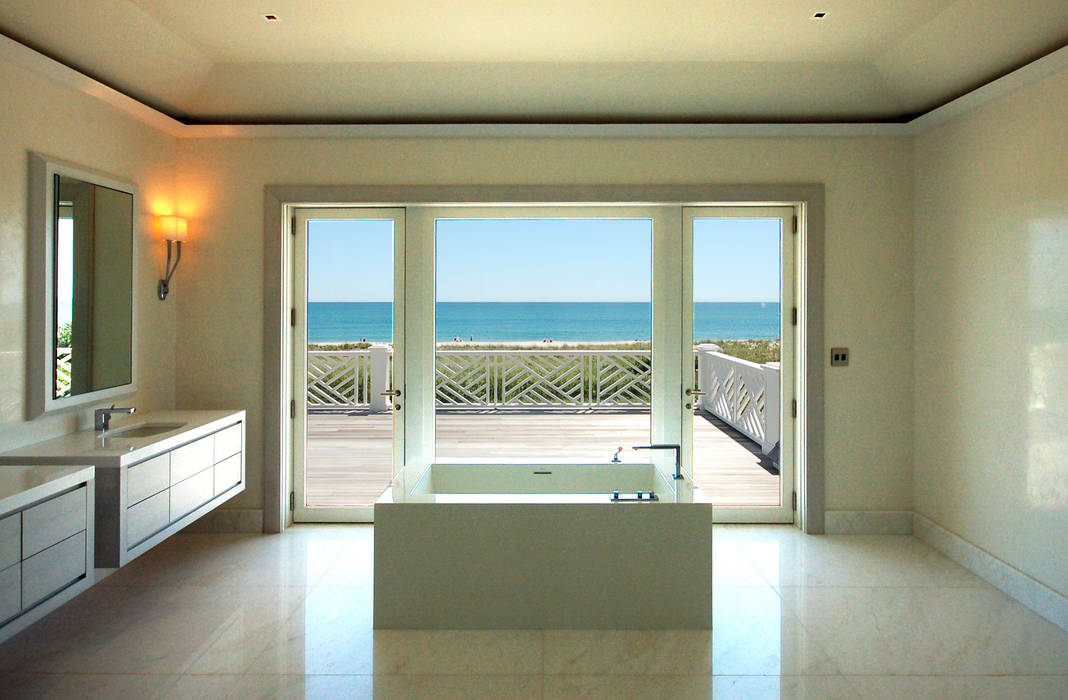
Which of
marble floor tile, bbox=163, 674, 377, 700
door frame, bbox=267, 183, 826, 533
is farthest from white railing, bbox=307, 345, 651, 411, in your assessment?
marble floor tile, bbox=163, 674, 377, 700

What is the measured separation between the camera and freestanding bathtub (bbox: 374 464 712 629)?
3.11 meters

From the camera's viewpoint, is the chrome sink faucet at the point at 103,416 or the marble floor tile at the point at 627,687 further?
the chrome sink faucet at the point at 103,416

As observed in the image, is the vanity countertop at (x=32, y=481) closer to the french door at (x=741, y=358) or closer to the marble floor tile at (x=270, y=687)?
the marble floor tile at (x=270, y=687)

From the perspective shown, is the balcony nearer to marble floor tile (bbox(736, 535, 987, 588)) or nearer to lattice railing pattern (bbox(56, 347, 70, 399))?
marble floor tile (bbox(736, 535, 987, 588))

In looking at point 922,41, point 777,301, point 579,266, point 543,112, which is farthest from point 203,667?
point 922,41

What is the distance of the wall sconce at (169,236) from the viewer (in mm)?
4234

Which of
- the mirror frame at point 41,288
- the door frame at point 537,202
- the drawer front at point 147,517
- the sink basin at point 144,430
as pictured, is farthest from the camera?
the door frame at point 537,202

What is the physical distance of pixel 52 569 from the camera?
251cm

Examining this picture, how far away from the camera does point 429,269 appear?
183 inches

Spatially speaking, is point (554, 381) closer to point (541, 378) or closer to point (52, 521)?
point (541, 378)

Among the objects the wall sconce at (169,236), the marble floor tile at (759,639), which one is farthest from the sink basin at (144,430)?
the marble floor tile at (759,639)

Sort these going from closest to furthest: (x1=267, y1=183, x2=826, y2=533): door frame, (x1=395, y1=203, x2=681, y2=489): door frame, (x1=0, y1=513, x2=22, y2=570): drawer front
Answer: (x1=0, y1=513, x2=22, y2=570): drawer front, (x1=267, y1=183, x2=826, y2=533): door frame, (x1=395, y1=203, x2=681, y2=489): door frame

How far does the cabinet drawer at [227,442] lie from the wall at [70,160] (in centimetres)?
53

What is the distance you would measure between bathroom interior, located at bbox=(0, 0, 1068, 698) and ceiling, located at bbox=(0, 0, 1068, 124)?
2 centimetres
